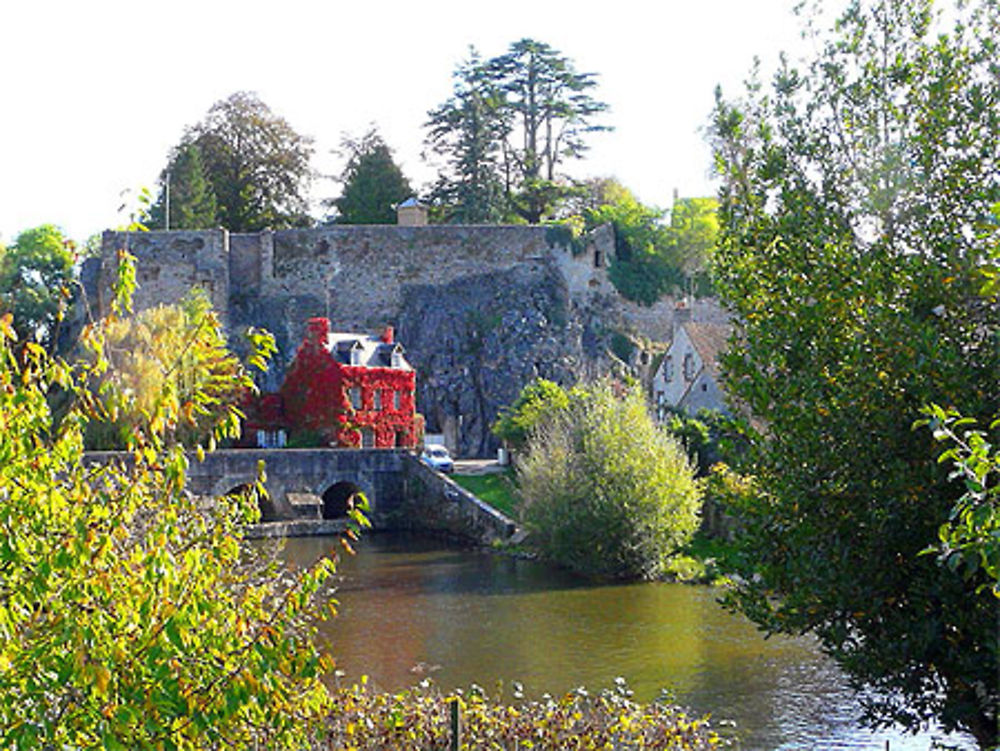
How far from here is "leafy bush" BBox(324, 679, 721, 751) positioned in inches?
398

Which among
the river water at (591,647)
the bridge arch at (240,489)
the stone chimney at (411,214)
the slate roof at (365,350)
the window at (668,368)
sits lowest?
the river water at (591,647)

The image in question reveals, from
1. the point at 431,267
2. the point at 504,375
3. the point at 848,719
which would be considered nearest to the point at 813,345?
the point at 848,719

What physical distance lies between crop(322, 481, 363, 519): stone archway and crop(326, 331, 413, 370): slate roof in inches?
180

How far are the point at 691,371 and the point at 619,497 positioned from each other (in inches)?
684

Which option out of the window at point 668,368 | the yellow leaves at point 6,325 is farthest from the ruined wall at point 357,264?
the yellow leaves at point 6,325

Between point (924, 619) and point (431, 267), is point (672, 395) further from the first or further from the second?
point (924, 619)

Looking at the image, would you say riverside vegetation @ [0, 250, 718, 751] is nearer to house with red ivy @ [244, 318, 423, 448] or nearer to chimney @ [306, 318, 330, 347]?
house with red ivy @ [244, 318, 423, 448]

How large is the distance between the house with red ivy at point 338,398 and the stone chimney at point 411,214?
10.5m

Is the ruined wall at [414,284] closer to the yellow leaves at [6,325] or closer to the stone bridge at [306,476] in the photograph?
the stone bridge at [306,476]

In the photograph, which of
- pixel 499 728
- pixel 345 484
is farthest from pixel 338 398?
pixel 499 728

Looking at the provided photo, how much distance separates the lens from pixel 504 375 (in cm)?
5109

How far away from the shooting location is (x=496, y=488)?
4119cm

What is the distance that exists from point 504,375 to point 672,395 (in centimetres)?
713

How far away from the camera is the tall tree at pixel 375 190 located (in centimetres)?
5934
